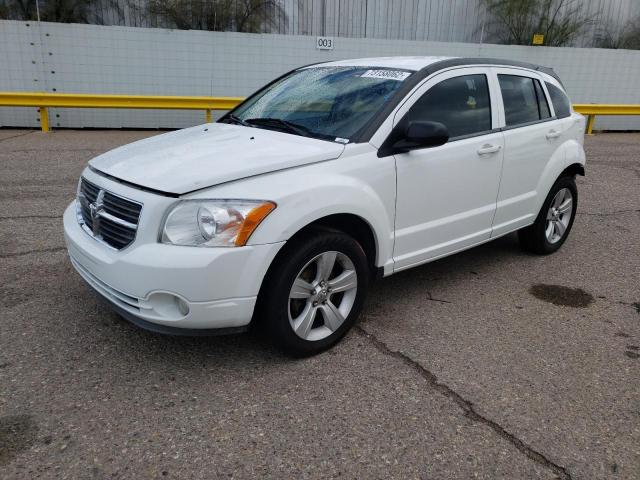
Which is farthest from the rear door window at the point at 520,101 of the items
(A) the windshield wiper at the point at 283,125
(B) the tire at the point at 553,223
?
(A) the windshield wiper at the point at 283,125

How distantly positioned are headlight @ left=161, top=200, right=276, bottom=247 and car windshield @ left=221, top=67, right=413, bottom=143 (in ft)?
3.10

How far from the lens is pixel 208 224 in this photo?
110 inches

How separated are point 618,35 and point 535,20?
3.08 metres

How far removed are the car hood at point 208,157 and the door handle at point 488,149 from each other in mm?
1330

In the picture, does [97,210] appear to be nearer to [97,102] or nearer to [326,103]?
[326,103]

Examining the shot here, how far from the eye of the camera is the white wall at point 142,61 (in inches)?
490

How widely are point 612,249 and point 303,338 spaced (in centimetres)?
389

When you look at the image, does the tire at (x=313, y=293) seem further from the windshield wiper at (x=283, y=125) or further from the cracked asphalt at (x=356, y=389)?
the windshield wiper at (x=283, y=125)

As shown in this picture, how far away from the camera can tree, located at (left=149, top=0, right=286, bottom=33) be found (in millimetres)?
13984

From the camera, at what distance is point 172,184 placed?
285 centimetres

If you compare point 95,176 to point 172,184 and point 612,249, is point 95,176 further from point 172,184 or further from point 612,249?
point 612,249

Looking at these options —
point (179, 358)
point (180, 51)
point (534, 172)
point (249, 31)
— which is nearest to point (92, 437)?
point (179, 358)

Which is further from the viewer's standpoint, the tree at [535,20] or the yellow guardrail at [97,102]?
the tree at [535,20]

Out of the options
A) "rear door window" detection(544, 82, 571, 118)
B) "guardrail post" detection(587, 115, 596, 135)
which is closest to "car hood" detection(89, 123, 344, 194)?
"rear door window" detection(544, 82, 571, 118)
